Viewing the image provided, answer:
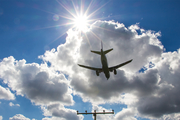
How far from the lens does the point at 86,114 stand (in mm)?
28969

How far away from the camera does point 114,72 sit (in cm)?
3900

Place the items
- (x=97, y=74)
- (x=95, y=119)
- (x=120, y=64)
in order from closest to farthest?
(x=95, y=119) < (x=120, y=64) < (x=97, y=74)

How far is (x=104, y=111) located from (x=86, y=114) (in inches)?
182

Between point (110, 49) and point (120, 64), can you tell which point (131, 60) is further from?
point (110, 49)

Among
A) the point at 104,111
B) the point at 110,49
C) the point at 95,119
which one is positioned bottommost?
the point at 95,119

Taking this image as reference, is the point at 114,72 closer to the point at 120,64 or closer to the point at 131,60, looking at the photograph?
the point at 120,64

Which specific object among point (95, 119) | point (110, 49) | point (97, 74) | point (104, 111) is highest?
point (110, 49)

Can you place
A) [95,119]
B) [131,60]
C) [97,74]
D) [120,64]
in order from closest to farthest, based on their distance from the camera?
[95,119] < [131,60] < [120,64] < [97,74]

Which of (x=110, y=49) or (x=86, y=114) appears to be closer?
(x=86, y=114)

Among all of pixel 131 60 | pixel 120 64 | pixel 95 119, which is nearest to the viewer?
pixel 95 119

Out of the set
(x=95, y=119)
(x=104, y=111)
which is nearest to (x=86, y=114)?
(x=95, y=119)

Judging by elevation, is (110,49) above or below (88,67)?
above

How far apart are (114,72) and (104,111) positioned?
47.0 ft

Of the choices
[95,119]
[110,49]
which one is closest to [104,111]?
[95,119]
